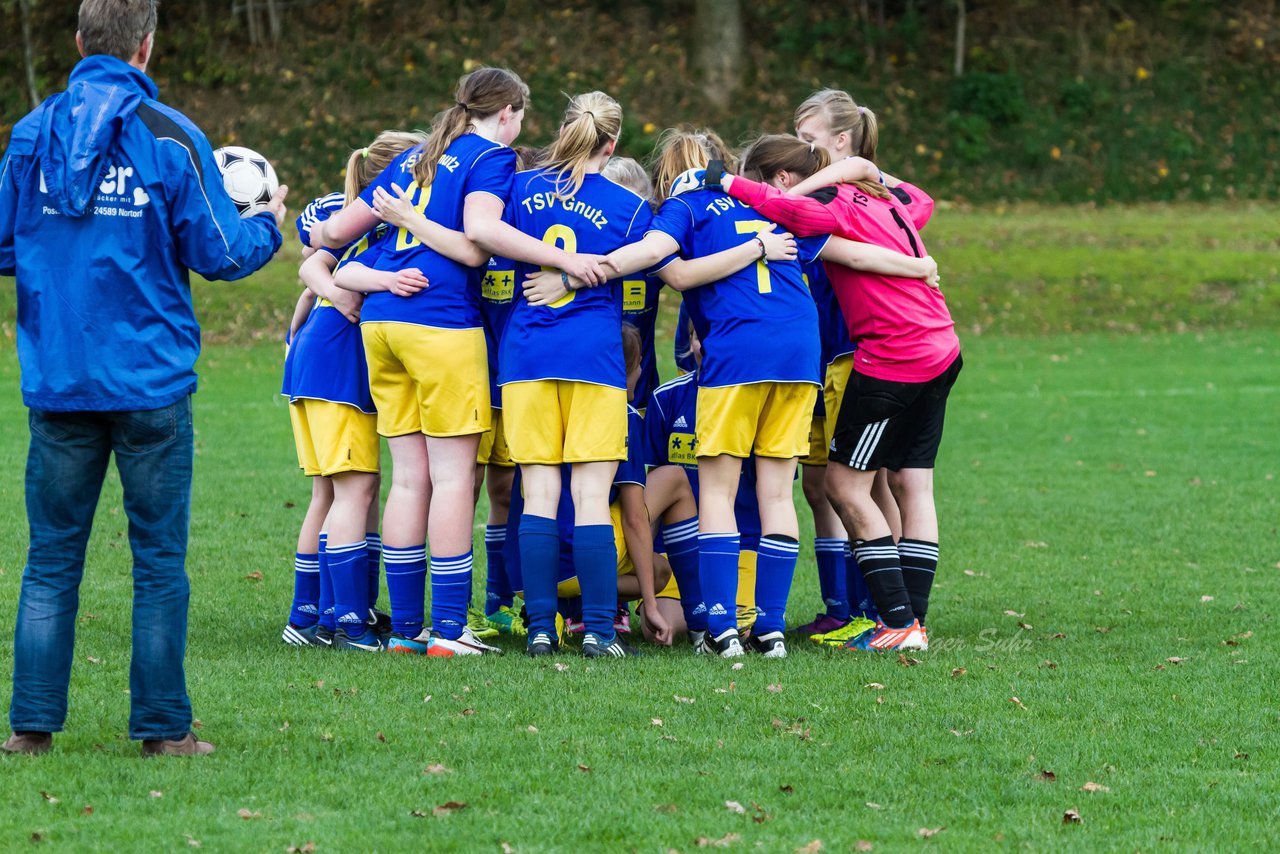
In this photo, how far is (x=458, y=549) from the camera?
6430mm

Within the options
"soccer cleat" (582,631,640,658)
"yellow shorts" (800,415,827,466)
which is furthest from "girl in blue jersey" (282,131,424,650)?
"yellow shorts" (800,415,827,466)

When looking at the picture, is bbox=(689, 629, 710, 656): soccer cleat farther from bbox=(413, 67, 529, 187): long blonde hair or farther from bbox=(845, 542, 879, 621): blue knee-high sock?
bbox=(413, 67, 529, 187): long blonde hair

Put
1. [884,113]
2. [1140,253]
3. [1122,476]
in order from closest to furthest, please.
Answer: [1122,476] < [1140,253] < [884,113]

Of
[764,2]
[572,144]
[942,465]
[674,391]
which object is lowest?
[942,465]

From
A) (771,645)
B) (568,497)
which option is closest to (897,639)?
(771,645)

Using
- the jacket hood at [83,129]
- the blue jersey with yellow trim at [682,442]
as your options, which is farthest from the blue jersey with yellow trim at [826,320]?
the jacket hood at [83,129]

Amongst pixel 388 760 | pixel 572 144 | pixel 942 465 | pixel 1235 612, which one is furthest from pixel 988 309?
pixel 388 760

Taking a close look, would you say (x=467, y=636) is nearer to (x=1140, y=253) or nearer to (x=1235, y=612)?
(x=1235, y=612)

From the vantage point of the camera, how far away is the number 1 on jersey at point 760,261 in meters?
6.48

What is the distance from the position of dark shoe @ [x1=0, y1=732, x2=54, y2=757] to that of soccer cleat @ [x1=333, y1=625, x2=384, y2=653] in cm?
182

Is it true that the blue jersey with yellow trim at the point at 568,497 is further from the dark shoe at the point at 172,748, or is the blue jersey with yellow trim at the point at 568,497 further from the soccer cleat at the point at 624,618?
the dark shoe at the point at 172,748

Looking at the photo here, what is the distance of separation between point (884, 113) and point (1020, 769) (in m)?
27.7

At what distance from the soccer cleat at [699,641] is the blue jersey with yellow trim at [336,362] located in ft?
5.53

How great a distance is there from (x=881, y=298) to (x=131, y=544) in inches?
132
